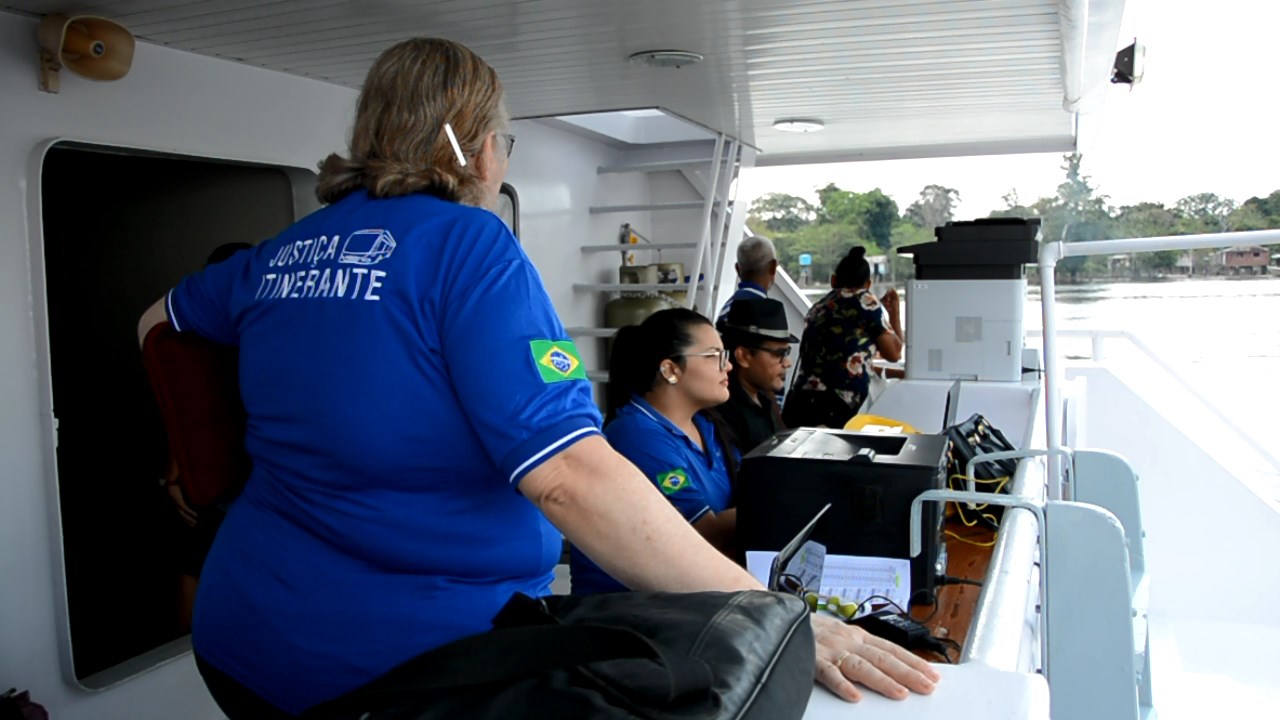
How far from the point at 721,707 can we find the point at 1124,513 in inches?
74.0

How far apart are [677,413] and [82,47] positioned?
172 centimetres

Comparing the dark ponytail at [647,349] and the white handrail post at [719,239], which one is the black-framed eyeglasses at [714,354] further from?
the white handrail post at [719,239]

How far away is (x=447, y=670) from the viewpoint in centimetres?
78

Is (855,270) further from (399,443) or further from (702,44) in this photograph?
(399,443)

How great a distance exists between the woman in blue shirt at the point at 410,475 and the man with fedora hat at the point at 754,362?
1870 mm

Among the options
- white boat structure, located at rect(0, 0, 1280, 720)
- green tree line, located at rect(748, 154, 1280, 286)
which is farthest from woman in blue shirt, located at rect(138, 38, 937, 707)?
green tree line, located at rect(748, 154, 1280, 286)

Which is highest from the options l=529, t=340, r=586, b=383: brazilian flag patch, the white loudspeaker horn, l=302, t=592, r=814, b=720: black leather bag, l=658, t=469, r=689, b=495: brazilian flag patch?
Result: the white loudspeaker horn

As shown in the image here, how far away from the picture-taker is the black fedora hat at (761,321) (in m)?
2.99

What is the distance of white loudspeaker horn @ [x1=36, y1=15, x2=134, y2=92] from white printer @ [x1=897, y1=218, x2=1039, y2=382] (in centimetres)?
262

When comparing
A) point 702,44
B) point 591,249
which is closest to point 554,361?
point 702,44

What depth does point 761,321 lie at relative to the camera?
9.90ft

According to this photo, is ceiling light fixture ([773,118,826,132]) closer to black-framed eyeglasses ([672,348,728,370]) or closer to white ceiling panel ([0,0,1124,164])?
white ceiling panel ([0,0,1124,164])

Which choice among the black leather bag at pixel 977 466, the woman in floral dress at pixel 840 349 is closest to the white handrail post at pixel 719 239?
the woman in floral dress at pixel 840 349

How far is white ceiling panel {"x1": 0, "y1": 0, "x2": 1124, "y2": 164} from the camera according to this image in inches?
104
